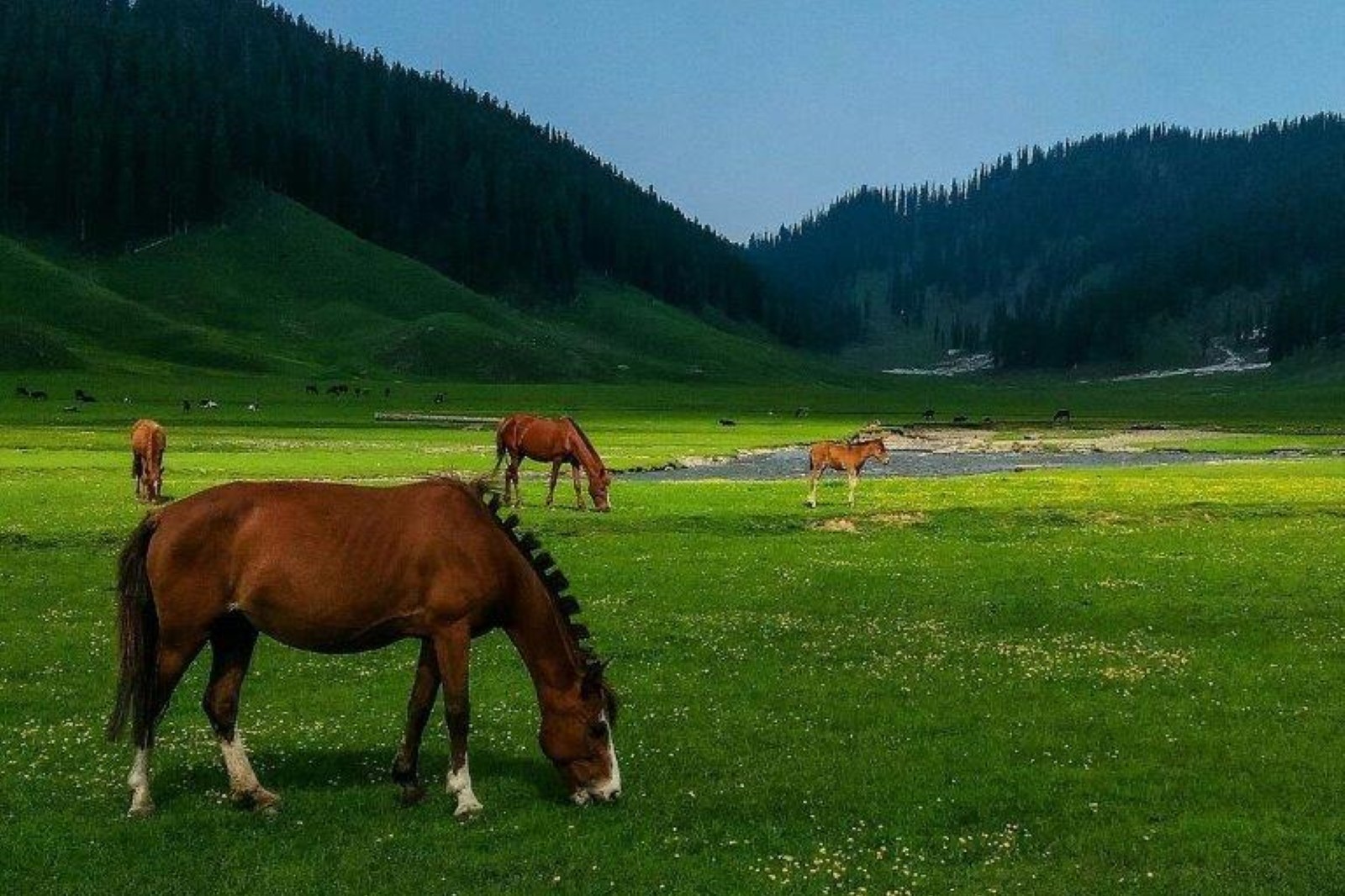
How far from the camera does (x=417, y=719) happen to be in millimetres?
11930

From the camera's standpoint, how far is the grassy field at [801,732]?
10453 mm

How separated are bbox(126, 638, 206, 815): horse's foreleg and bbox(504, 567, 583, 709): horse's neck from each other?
3668 mm

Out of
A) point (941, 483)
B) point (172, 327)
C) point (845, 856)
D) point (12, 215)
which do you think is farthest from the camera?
point (12, 215)

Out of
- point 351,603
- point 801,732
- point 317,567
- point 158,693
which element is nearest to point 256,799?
point 158,693

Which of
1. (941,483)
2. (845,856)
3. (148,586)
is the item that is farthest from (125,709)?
(941,483)

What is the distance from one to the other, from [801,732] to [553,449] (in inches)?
1163

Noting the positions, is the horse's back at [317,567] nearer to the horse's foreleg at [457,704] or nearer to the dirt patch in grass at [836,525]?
the horse's foreleg at [457,704]

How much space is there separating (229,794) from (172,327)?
16829 cm

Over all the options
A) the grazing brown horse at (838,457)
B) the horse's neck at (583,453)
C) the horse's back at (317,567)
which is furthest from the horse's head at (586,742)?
the grazing brown horse at (838,457)

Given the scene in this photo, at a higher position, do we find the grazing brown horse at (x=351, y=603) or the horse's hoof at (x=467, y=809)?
the grazing brown horse at (x=351, y=603)

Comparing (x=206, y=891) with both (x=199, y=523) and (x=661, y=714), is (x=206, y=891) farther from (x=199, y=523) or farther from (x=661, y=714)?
(x=661, y=714)

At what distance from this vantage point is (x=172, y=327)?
161000 mm

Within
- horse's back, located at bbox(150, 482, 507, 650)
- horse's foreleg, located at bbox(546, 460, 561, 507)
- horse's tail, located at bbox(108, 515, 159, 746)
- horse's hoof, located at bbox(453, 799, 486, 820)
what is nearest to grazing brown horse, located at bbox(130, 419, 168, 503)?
horse's foreleg, located at bbox(546, 460, 561, 507)

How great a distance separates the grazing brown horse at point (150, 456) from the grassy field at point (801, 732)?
502cm
